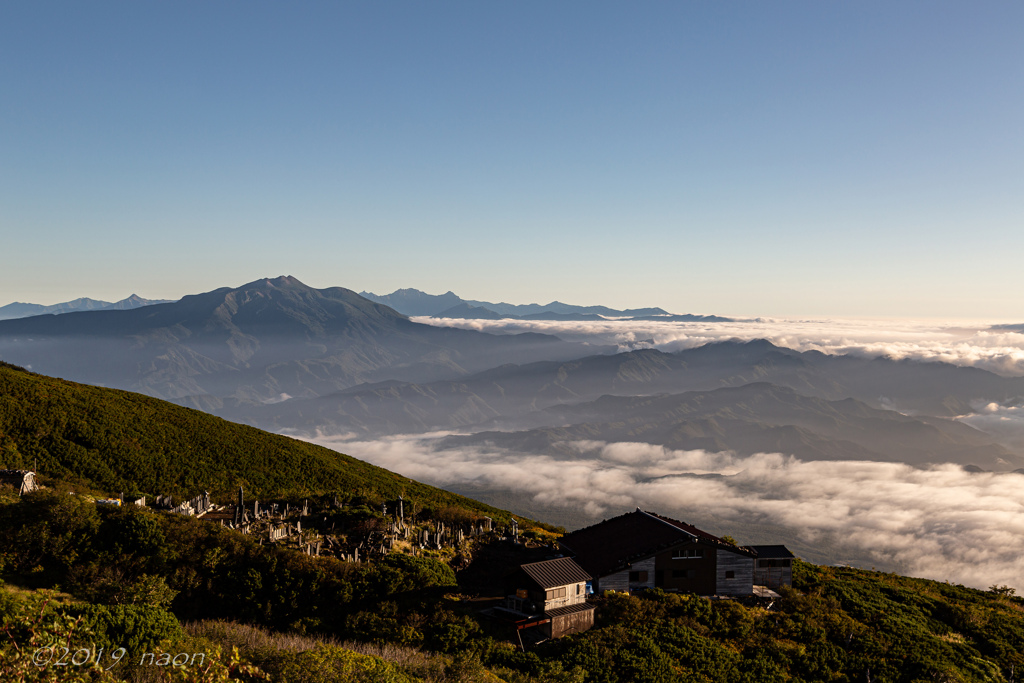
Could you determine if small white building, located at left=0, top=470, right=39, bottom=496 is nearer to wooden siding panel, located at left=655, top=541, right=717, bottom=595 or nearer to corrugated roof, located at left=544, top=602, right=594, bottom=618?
corrugated roof, located at left=544, top=602, right=594, bottom=618

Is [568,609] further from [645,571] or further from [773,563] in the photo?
[773,563]

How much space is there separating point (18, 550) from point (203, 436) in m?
50.4

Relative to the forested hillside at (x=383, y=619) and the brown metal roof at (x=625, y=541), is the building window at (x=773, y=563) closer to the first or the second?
the forested hillside at (x=383, y=619)

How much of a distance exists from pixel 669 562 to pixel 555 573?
12.2 m

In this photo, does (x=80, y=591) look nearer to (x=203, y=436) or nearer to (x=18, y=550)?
(x=18, y=550)

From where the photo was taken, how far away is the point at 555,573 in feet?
126

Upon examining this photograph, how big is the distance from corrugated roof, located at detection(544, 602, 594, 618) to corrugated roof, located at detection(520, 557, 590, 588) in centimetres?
140

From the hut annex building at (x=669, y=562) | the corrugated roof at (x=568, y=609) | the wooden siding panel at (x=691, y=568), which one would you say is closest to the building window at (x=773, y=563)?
the hut annex building at (x=669, y=562)

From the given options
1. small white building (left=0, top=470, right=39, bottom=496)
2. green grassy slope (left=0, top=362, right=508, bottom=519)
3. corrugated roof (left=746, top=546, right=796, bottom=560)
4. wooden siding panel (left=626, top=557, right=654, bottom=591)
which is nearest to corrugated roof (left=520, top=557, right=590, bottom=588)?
wooden siding panel (left=626, top=557, right=654, bottom=591)

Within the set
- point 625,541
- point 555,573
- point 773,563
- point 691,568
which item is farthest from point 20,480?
point 773,563

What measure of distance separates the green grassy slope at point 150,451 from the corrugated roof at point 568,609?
2645 centimetres

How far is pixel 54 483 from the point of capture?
50.0 meters

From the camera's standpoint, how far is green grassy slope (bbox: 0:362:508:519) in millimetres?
62125

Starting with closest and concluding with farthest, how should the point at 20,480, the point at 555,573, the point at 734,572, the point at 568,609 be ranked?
1. the point at 568,609
2. the point at 555,573
3. the point at 20,480
4. the point at 734,572
